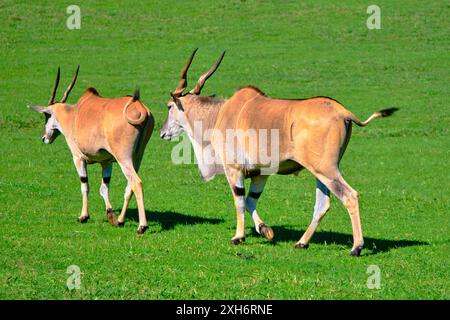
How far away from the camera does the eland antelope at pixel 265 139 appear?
10.1 meters

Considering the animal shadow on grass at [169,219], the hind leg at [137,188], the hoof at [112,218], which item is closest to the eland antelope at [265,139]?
the hind leg at [137,188]

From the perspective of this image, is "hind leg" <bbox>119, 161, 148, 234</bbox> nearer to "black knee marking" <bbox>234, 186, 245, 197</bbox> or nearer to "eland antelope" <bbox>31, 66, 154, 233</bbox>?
"eland antelope" <bbox>31, 66, 154, 233</bbox>

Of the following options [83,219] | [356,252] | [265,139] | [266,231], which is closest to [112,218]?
[83,219]

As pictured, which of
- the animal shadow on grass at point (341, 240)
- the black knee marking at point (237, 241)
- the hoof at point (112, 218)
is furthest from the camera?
the hoof at point (112, 218)

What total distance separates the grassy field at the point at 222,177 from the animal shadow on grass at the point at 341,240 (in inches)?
1.2

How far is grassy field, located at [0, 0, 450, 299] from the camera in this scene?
920 cm

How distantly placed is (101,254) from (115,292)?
6.64ft

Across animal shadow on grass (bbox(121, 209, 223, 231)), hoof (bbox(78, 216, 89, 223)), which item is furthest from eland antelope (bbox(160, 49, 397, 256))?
hoof (bbox(78, 216, 89, 223))

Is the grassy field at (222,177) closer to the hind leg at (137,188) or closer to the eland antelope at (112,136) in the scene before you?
the hind leg at (137,188)

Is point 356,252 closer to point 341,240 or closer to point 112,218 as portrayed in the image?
point 341,240

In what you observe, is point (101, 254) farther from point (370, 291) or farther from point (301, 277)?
point (370, 291)

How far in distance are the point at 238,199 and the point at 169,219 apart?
2.21 m

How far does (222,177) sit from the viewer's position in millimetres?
17250
